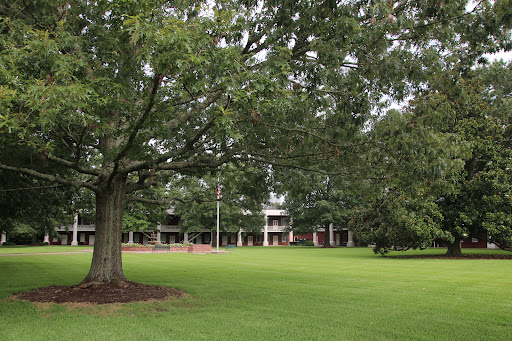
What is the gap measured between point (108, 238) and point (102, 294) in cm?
162

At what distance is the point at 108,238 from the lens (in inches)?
421

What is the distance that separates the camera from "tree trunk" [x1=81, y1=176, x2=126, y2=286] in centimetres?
1055

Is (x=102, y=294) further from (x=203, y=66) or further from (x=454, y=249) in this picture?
(x=454, y=249)

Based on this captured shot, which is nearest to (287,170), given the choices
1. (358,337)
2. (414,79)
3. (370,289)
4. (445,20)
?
(370,289)

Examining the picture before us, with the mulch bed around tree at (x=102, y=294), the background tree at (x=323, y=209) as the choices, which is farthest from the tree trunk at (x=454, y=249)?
the mulch bed around tree at (x=102, y=294)

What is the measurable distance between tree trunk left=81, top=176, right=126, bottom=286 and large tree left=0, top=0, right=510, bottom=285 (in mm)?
29

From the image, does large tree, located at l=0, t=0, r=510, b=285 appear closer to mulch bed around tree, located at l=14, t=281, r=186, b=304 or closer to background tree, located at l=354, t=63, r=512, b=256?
mulch bed around tree, located at l=14, t=281, r=186, b=304

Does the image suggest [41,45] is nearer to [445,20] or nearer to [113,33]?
[113,33]

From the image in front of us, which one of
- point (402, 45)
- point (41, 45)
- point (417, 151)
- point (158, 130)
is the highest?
point (402, 45)

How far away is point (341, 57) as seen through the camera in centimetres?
768

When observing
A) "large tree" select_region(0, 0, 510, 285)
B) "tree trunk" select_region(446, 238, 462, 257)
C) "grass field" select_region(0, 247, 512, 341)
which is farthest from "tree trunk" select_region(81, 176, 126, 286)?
"tree trunk" select_region(446, 238, 462, 257)

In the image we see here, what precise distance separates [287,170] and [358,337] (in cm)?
699

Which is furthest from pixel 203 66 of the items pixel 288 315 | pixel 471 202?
pixel 471 202

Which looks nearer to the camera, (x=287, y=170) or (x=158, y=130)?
(x=158, y=130)
